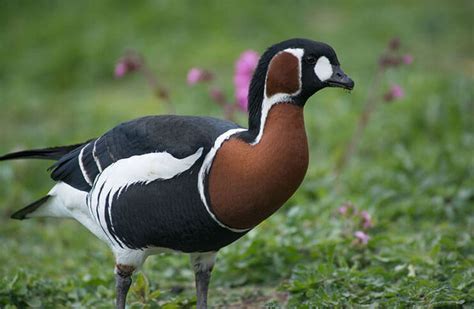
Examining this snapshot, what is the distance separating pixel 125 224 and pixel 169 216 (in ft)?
0.85

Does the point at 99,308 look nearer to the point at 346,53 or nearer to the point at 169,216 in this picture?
the point at 169,216

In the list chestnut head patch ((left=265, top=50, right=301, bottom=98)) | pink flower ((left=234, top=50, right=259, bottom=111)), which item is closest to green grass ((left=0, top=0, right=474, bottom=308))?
pink flower ((left=234, top=50, right=259, bottom=111))

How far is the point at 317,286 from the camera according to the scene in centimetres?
422

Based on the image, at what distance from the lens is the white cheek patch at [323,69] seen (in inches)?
143

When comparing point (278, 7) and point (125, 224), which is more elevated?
point (278, 7)

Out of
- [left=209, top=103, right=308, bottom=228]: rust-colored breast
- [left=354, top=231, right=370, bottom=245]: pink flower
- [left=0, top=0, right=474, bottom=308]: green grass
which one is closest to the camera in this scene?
[left=209, top=103, right=308, bottom=228]: rust-colored breast

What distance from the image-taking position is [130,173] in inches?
153

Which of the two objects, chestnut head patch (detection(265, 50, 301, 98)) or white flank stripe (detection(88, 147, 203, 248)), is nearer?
chestnut head patch (detection(265, 50, 301, 98))

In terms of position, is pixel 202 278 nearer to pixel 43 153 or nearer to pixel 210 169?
pixel 210 169

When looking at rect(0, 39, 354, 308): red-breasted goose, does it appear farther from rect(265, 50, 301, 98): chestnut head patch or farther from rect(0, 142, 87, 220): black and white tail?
rect(0, 142, 87, 220): black and white tail

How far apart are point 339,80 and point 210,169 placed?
66 cm

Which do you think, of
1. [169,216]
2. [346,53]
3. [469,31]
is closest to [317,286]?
[169,216]

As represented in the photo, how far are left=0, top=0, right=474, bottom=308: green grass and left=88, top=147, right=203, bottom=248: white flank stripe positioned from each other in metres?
0.47

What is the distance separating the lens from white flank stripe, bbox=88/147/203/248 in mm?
3752
